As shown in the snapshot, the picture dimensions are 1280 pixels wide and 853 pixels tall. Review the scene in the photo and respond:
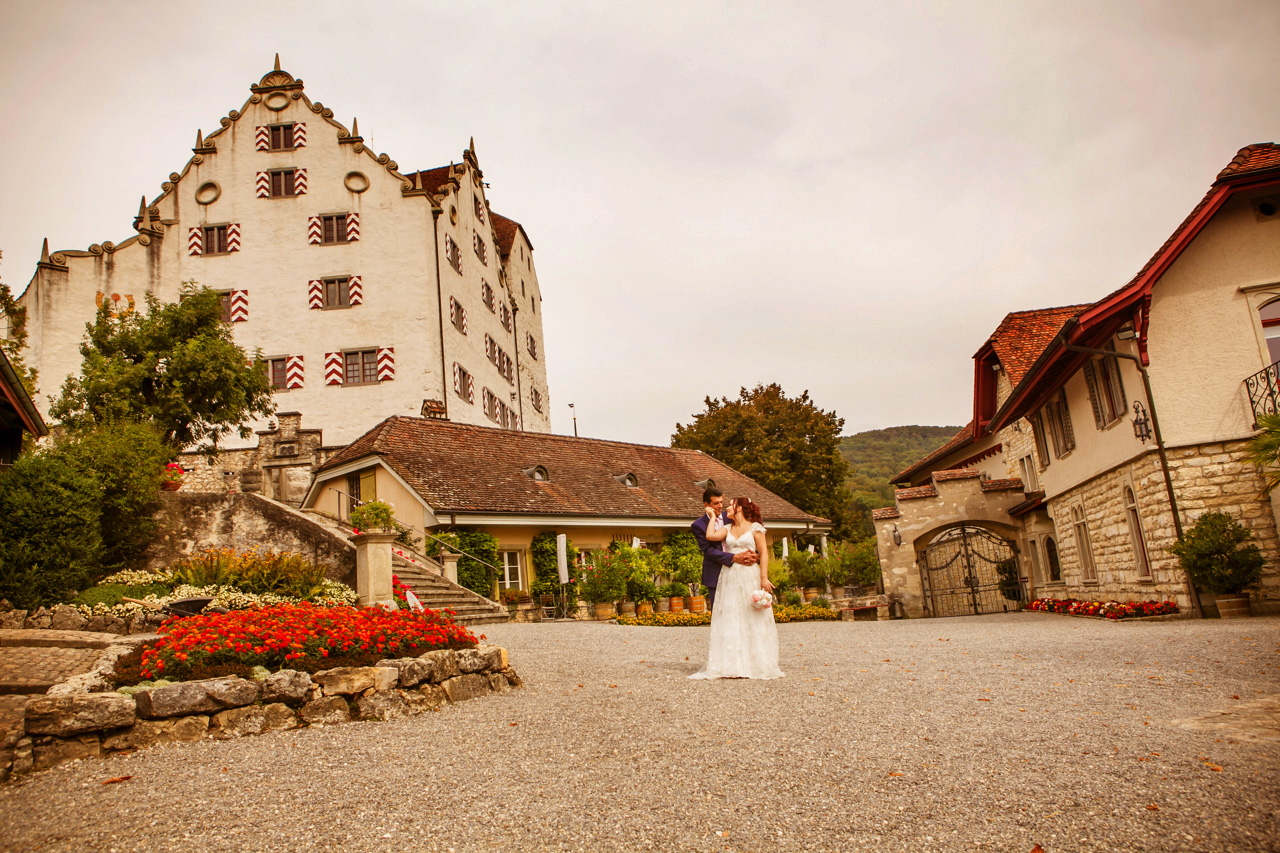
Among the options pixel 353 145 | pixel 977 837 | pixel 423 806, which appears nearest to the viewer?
pixel 977 837

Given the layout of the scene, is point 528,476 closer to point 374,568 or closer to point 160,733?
point 374,568

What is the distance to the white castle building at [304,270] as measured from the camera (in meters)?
27.2

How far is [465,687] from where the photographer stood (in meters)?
7.24

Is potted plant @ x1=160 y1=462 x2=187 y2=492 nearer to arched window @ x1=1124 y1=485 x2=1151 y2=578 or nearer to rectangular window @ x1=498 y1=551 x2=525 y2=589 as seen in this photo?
rectangular window @ x1=498 y1=551 x2=525 y2=589

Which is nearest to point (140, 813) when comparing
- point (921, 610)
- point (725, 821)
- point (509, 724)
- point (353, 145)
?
point (509, 724)

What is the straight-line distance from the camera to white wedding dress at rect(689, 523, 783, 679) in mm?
7707

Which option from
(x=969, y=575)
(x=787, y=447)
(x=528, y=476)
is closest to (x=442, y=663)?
(x=528, y=476)

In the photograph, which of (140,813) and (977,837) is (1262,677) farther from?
(140,813)

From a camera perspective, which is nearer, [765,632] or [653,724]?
[653,724]

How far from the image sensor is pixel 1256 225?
12.6m

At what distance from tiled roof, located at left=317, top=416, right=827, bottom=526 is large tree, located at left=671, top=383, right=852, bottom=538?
863 centimetres

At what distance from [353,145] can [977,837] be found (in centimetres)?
3080

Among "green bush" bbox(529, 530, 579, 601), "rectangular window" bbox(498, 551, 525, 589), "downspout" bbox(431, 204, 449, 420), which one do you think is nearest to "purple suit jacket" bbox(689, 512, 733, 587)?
"green bush" bbox(529, 530, 579, 601)

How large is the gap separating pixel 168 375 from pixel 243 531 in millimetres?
9003
